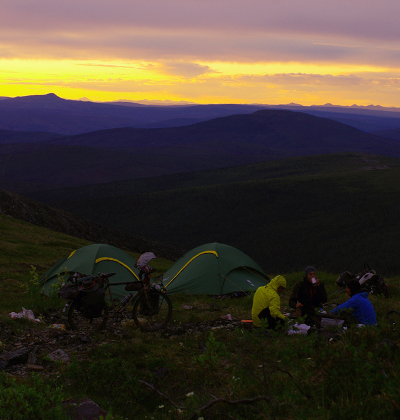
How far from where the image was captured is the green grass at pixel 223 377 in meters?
4.35

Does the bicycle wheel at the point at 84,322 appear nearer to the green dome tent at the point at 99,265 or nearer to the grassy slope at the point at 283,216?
the green dome tent at the point at 99,265

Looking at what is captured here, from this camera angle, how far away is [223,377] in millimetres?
6371

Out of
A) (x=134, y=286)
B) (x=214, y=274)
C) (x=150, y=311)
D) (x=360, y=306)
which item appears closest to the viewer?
(x=360, y=306)

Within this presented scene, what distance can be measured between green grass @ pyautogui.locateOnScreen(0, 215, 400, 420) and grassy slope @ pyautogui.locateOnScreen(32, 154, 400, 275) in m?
44.2

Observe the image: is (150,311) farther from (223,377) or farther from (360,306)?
(360,306)

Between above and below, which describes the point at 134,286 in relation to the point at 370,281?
above

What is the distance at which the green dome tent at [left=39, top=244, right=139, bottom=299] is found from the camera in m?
Answer: 12.5

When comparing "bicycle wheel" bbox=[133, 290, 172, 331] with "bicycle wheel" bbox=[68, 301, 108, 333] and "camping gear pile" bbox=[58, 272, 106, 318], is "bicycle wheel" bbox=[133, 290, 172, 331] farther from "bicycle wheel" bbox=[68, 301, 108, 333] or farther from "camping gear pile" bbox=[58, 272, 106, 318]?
"camping gear pile" bbox=[58, 272, 106, 318]

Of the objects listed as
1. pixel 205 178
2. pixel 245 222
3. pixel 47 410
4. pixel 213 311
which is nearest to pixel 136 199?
pixel 245 222

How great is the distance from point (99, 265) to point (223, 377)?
717cm

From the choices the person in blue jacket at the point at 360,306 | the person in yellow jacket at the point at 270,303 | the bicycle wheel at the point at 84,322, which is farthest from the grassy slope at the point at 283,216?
the bicycle wheel at the point at 84,322

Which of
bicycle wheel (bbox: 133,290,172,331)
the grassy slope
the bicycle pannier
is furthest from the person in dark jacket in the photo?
the grassy slope

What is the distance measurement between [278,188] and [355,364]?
3656 inches

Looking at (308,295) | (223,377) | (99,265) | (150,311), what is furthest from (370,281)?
(99,265)
